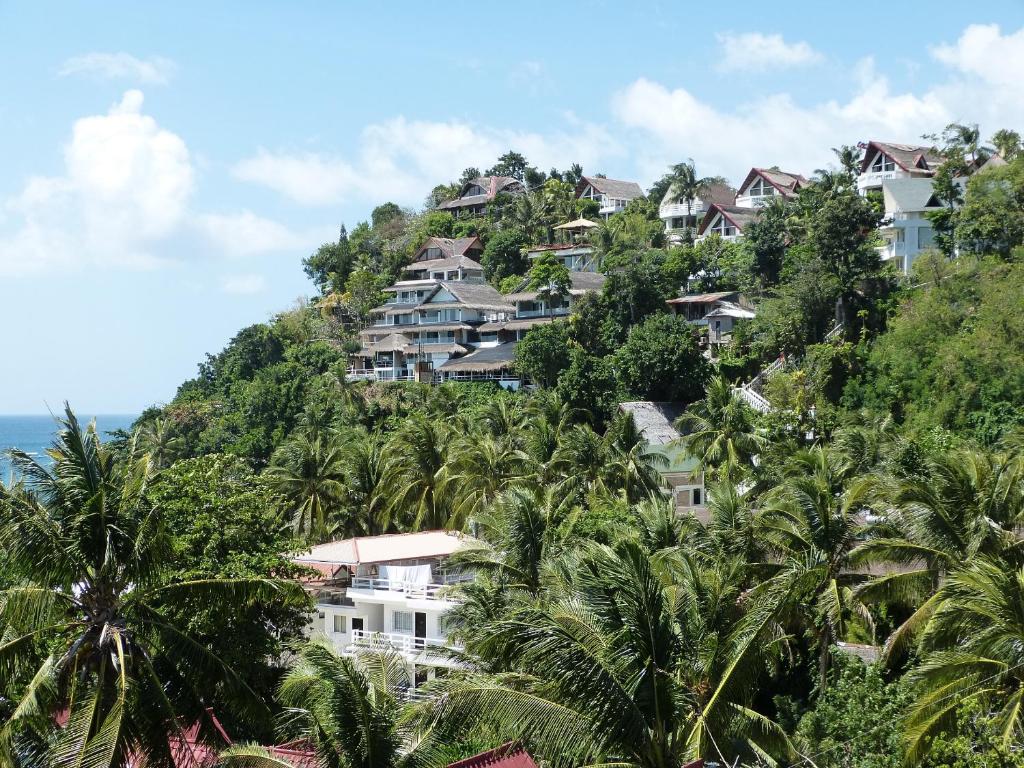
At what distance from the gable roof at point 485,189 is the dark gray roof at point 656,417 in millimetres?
49874

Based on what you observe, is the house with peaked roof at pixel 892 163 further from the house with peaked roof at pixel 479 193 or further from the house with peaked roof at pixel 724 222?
the house with peaked roof at pixel 479 193

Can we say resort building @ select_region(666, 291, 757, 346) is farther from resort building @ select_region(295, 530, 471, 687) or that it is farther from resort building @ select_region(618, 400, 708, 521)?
resort building @ select_region(295, 530, 471, 687)

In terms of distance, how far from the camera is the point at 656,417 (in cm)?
6181

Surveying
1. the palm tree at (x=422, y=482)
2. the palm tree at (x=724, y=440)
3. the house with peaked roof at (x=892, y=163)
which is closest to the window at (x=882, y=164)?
the house with peaked roof at (x=892, y=163)

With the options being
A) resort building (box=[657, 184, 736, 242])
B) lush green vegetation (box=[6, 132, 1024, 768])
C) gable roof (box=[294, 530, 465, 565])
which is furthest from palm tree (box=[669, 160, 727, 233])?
gable roof (box=[294, 530, 465, 565])

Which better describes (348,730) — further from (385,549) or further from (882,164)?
(882,164)


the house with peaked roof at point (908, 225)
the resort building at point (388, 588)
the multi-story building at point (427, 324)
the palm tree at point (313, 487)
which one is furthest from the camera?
the multi-story building at point (427, 324)

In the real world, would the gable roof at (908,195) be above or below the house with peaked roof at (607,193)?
below

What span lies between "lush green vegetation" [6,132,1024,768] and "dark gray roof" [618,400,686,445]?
126 cm

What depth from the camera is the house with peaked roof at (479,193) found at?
109750 mm

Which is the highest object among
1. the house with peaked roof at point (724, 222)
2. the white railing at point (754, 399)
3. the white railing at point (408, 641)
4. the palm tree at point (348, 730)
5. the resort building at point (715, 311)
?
the house with peaked roof at point (724, 222)

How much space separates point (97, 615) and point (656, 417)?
47.0m

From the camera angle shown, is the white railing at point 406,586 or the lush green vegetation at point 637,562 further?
the white railing at point 406,586

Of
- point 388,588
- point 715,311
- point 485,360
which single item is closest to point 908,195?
point 715,311
